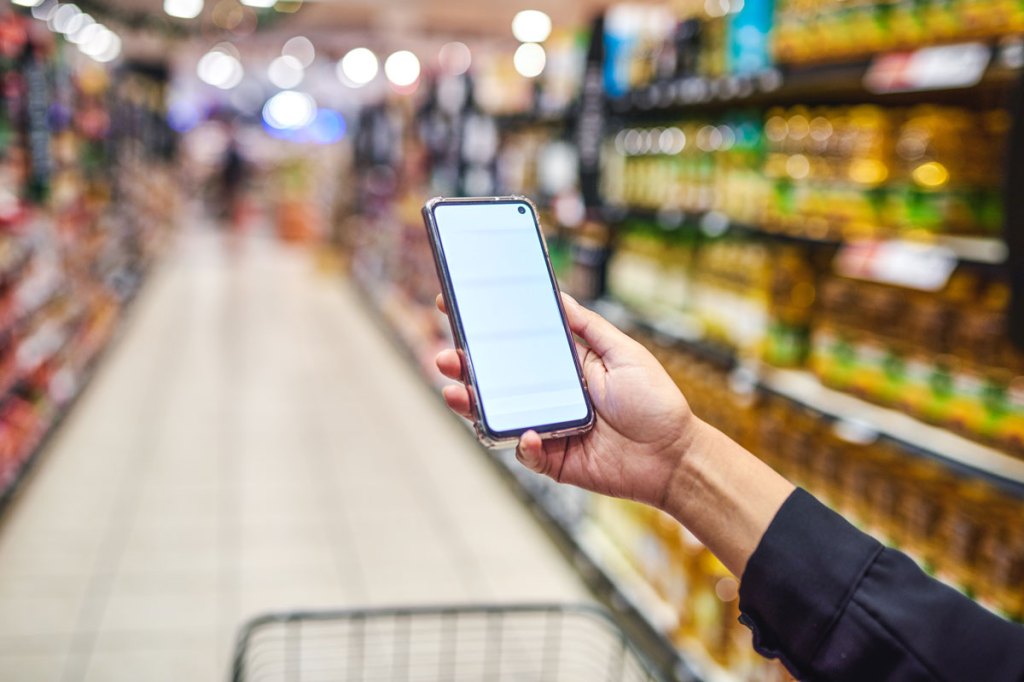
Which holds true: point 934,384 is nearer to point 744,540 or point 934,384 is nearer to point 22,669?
point 744,540

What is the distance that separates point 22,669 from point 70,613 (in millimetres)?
361

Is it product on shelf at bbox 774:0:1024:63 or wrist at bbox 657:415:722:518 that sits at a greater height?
product on shelf at bbox 774:0:1024:63

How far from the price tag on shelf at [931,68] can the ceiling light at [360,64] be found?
50.0ft

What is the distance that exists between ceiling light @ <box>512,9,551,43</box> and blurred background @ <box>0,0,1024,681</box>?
510 cm

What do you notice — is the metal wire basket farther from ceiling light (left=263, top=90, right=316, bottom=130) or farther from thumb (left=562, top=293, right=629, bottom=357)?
ceiling light (left=263, top=90, right=316, bottom=130)

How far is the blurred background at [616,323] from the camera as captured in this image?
6.53ft

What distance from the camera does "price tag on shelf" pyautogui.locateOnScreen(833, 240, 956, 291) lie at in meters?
1.82

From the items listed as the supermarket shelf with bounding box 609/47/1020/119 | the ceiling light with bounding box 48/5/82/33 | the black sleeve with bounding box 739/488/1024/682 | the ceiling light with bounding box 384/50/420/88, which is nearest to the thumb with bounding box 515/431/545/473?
the black sleeve with bounding box 739/488/1024/682

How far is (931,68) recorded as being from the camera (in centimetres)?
180

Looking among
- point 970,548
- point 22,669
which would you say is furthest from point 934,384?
point 22,669

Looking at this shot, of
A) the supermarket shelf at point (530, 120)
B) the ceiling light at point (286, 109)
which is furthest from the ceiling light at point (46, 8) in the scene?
the ceiling light at point (286, 109)

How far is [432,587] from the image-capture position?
11.5ft

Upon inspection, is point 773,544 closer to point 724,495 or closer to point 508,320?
point 724,495

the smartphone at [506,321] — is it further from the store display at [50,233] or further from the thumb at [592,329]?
the store display at [50,233]
